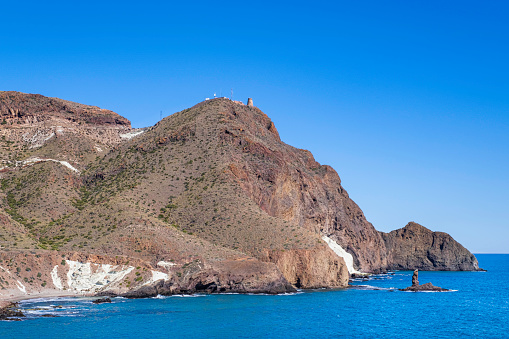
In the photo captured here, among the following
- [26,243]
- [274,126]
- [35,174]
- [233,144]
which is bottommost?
[26,243]

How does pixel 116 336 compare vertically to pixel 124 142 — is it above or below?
below

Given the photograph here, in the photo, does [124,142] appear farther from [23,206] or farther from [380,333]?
[380,333]

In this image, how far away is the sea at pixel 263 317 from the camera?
59.4 m

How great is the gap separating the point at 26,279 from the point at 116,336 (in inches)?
1270

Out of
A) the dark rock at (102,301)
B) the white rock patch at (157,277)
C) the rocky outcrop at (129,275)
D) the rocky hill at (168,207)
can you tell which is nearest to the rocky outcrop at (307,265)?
the rocky hill at (168,207)

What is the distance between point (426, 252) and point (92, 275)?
443 feet

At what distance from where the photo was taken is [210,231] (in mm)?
103562

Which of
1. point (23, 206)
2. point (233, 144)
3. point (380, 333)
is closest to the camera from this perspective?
point (380, 333)

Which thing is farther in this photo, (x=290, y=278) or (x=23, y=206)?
(x=23, y=206)

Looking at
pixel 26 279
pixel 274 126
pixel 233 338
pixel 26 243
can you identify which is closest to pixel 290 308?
pixel 233 338

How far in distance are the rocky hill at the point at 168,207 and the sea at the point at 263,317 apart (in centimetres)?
554

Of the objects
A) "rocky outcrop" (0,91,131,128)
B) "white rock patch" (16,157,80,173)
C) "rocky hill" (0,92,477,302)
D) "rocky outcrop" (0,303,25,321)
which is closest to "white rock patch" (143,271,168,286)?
"rocky hill" (0,92,477,302)

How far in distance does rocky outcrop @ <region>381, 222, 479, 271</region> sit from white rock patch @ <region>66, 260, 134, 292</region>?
122649 mm

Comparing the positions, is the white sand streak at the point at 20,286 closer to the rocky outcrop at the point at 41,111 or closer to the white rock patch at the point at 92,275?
the white rock patch at the point at 92,275
